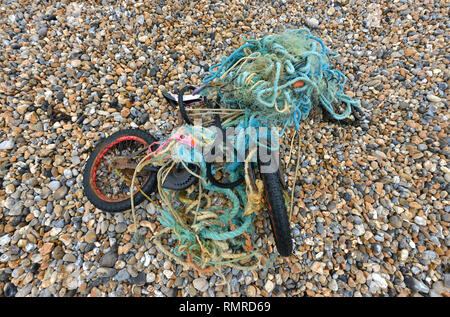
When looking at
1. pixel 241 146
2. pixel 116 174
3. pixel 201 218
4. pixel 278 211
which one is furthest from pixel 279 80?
pixel 116 174

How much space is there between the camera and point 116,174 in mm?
2062

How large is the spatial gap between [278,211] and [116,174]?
4.58ft

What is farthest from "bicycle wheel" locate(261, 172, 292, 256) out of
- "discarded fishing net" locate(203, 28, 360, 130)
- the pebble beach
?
"discarded fishing net" locate(203, 28, 360, 130)

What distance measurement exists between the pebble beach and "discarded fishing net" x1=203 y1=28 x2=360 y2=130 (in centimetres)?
33

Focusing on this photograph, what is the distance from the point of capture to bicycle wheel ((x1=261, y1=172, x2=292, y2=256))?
1571 millimetres

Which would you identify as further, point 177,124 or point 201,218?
point 177,124

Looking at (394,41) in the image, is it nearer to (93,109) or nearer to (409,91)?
(409,91)

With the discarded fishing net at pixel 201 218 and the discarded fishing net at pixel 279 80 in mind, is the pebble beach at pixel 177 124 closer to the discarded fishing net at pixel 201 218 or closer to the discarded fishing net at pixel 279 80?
the discarded fishing net at pixel 201 218

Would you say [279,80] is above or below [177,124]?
above

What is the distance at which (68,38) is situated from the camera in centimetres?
265

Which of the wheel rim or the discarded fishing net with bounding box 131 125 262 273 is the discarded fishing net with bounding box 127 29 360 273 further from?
the wheel rim

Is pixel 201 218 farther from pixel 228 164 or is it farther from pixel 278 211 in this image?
pixel 278 211

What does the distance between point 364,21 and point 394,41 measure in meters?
0.43
